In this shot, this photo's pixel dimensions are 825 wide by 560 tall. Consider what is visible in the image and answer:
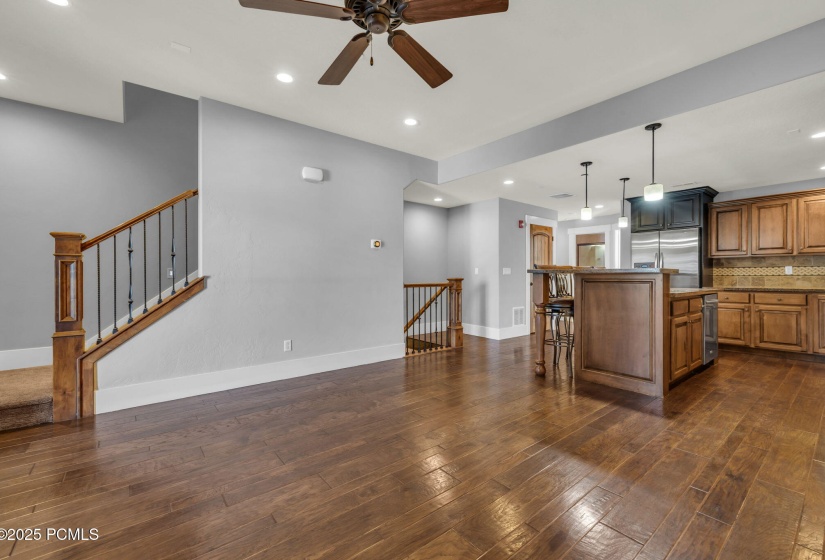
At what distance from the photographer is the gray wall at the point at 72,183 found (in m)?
3.63

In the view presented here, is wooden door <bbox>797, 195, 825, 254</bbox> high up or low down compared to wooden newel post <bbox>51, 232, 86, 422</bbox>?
up

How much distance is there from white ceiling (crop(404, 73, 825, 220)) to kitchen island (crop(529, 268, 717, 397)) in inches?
55.9

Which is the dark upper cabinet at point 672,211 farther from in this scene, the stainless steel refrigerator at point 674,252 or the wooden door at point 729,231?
the wooden door at point 729,231

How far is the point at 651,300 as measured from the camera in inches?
129

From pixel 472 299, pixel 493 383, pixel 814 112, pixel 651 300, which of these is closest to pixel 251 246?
pixel 493 383

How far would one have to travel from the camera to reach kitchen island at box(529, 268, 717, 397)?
10.7ft

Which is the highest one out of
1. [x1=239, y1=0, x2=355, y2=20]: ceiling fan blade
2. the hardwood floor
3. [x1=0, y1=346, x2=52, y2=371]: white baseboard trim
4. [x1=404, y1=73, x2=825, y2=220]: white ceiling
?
[x1=404, y1=73, x2=825, y2=220]: white ceiling

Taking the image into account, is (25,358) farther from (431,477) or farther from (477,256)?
(477,256)

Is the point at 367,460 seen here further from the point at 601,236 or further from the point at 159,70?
the point at 601,236

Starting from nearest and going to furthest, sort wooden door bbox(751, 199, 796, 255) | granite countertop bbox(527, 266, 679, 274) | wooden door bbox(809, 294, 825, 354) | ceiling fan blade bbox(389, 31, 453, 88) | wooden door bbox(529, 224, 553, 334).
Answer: ceiling fan blade bbox(389, 31, 453, 88), granite countertop bbox(527, 266, 679, 274), wooden door bbox(809, 294, 825, 354), wooden door bbox(751, 199, 796, 255), wooden door bbox(529, 224, 553, 334)

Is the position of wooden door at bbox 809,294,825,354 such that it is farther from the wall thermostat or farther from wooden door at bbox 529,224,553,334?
the wall thermostat

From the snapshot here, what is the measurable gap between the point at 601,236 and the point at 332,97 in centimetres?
760

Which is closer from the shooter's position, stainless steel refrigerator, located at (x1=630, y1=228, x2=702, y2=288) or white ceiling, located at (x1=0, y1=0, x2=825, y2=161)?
white ceiling, located at (x1=0, y1=0, x2=825, y2=161)

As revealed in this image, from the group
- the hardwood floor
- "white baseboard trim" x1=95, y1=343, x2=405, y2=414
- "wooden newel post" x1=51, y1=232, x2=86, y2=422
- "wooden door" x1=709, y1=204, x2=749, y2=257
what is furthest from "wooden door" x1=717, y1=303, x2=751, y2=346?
"wooden newel post" x1=51, y1=232, x2=86, y2=422
